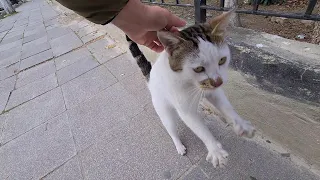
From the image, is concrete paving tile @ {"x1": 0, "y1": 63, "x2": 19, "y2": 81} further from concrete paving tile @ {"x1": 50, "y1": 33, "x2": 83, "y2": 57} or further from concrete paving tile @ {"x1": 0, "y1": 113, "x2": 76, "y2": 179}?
concrete paving tile @ {"x1": 0, "y1": 113, "x2": 76, "y2": 179}

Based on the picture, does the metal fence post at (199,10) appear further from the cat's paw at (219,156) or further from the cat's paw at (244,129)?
the cat's paw at (219,156)

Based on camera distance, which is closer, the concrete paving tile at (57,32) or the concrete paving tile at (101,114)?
the concrete paving tile at (101,114)

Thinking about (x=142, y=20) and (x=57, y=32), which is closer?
(x=142, y=20)

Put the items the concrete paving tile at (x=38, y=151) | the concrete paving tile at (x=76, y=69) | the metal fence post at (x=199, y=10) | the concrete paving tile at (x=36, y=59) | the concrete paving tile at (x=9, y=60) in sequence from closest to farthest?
the metal fence post at (x=199, y=10), the concrete paving tile at (x=38, y=151), the concrete paving tile at (x=76, y=69), the concrete paving tile at (x=36, y=59), the concrete paving tile at (x=9, y=60)

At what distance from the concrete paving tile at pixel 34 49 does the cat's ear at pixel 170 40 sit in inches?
143

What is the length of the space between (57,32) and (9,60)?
1.12 meters

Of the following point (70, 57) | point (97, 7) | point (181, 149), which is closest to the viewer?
point (97, 7)

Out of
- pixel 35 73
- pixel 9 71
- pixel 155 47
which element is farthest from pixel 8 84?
pixel 155 47

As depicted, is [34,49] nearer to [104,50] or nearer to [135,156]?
[104,50]

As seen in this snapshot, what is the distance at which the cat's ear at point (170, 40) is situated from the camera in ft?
3.10

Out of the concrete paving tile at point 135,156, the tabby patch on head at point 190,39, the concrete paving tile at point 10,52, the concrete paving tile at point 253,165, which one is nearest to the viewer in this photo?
the tabby patch on head at point 190,39

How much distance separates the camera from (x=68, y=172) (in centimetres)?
164

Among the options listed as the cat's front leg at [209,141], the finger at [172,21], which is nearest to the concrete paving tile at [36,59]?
the finger at [172,21]

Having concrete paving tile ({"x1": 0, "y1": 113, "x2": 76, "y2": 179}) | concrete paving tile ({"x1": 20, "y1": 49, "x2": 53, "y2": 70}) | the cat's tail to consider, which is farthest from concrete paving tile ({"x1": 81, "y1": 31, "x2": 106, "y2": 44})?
the cat's tail
